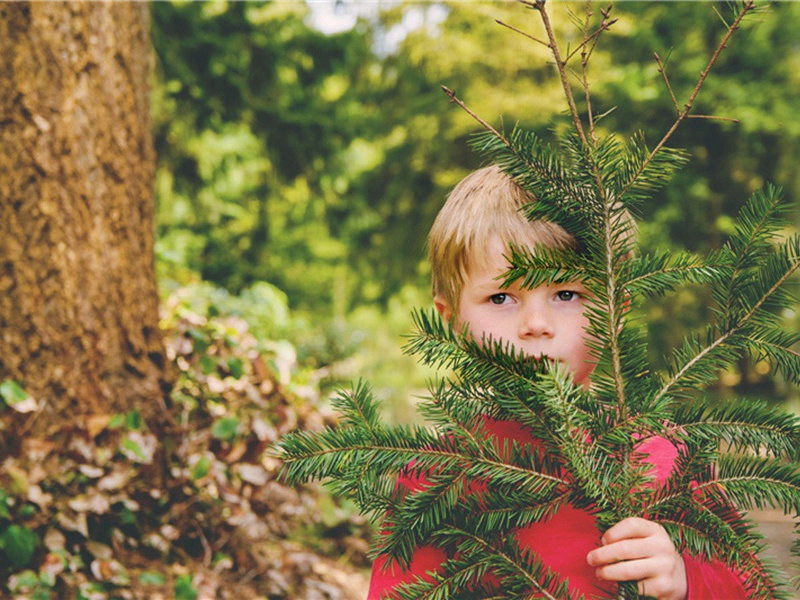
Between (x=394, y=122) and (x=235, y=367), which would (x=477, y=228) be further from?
(x=394, y=122)

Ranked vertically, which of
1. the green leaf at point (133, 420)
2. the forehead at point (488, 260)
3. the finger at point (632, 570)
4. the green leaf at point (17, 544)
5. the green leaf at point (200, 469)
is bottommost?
the green leaf at point (17, 544)

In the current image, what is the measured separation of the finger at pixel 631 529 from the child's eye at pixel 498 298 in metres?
0.51

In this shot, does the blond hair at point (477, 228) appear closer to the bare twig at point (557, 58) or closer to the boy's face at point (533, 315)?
the boy's face at point (533, 315)

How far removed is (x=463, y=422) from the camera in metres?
1.11

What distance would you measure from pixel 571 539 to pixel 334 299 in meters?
18.4

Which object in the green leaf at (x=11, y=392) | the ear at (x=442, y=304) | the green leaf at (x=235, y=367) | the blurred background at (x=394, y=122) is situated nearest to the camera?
the ear at (x=442, y=304)

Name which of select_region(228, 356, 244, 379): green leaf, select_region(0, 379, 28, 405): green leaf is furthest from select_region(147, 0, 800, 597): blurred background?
select_region(0, 379, 28, 405): green leaf

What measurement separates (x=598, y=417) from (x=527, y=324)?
31 centimetres

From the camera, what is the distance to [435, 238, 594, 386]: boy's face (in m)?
1.30

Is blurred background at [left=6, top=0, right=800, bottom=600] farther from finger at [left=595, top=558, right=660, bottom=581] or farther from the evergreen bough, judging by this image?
finger at [left=595, top=558, right=660, bottom=581]

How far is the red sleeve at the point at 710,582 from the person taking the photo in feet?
3.97

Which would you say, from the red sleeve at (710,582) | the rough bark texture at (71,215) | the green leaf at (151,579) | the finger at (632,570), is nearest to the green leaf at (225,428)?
the rough bark texture at (71,215)

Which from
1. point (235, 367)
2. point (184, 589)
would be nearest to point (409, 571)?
point (184, 589)

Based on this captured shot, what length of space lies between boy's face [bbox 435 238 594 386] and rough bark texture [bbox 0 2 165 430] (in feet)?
8.13
